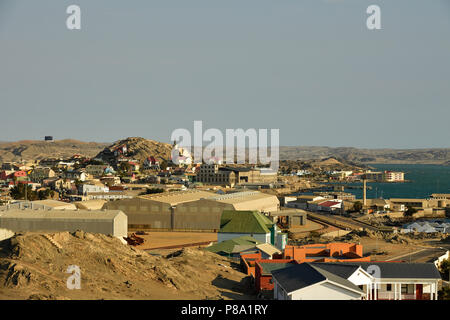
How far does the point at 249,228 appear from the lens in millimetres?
31172

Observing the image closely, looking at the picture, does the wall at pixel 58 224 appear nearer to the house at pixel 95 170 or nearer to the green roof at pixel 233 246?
the green roof at pixel 233 246

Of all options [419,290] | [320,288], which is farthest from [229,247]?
[320,288]

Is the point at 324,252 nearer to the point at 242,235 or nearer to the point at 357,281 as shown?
the point at 357,281

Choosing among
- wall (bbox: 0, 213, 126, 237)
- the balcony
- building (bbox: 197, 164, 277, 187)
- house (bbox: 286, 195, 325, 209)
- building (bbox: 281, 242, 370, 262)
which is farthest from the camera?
building (bbox: 197, 164, 277, 187)

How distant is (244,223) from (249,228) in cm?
52

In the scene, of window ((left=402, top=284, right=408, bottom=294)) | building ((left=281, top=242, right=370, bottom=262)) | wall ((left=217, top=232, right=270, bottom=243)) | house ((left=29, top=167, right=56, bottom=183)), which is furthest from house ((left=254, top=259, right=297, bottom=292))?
house ((left=29, top=167, right=56, bottom=183))

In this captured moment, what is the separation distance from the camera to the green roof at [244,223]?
1223 inches

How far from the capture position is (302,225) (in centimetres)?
4609

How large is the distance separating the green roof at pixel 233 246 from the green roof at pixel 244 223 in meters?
1.53

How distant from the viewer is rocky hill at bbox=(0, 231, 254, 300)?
15250 millimetres

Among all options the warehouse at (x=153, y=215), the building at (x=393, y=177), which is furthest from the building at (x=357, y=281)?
the building at (x=393, y=177)

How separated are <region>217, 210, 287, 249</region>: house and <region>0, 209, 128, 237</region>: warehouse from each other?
5596 mm

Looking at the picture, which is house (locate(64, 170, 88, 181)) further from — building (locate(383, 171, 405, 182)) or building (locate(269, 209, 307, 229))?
building (locate(383, 171, 405, 182))
